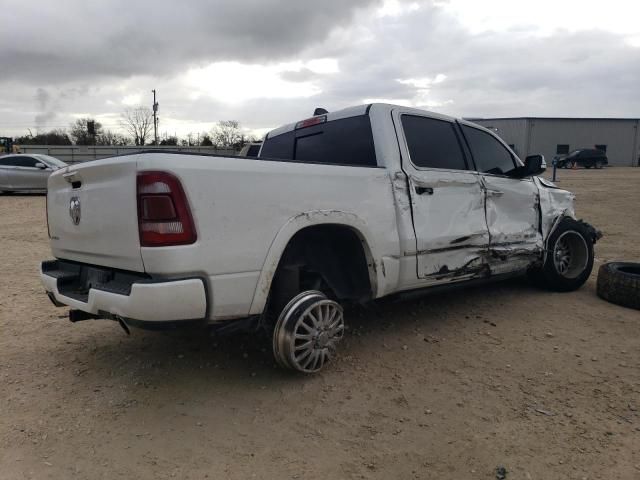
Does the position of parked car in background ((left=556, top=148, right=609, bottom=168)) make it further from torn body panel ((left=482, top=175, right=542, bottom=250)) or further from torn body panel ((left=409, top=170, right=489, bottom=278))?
torn body panel ((left=409, top=170, right=489, bottom=278))

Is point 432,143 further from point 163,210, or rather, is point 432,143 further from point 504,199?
point 163,210

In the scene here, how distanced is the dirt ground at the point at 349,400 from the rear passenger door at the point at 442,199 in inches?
25.6

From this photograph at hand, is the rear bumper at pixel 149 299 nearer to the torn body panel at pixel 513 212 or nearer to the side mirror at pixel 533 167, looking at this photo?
the torn body panel at pixel 513 212

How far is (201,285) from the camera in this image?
2.58 meters

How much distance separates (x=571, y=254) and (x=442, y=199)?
2534mm

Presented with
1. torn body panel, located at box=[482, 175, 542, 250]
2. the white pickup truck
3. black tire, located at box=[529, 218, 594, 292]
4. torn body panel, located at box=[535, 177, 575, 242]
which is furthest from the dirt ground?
torn body panel, located at box=[535, 177, 575, 242]

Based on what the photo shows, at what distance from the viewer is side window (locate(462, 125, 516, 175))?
4.50 m

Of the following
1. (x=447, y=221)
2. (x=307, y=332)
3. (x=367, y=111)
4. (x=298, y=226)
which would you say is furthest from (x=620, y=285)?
Answer: (x=298, y=226)

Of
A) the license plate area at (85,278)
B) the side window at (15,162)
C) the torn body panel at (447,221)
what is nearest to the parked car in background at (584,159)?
the side window at (15,162)

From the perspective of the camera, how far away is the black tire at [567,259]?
5205 mm

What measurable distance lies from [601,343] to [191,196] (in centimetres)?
336

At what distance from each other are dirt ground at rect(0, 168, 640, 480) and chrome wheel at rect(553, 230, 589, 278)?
73 cm

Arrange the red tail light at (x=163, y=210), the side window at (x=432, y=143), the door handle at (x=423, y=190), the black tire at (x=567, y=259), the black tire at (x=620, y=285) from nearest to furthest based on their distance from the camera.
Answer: the red tail light at (x=163, y=210)
the door handle at (x=423, y=190)
the side window at (x=432, y=143)
the black tire at (x=620, y=285)
the black tire at (x=567, y=259)

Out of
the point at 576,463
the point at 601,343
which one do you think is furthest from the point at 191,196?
the point at 601,343
